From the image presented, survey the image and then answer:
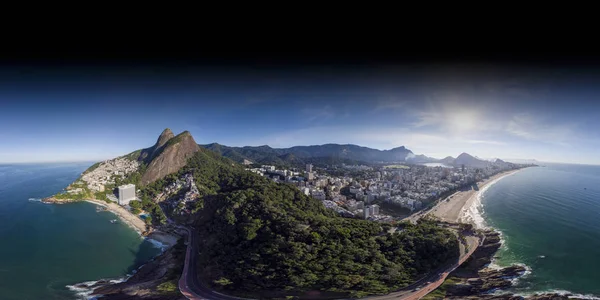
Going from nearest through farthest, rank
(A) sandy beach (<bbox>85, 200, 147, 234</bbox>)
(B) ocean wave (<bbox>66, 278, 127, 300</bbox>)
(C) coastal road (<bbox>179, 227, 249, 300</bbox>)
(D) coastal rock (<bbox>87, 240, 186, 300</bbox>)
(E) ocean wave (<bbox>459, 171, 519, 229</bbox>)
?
(C) coastal road (<bbox>179, 227, 249, 300</bbox>) < (D) coastal rock (<bbox>87, 240, 186, 300</bbox>) < (B) ocean wave (<bbox>66, 278, 127, 300</bbox>) < (E) ocean wave (<bbox>459, 171, 519, 229</bbox>) < (A) sandy beach (<bbox>85, 200, 147, 234</bbox>)

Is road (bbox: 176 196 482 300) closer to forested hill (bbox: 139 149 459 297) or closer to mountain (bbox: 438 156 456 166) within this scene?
forested hill (bbox: 139 149 459 297)

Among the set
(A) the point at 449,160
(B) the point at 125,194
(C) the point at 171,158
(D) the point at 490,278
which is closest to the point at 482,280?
(D) the point at 490,278

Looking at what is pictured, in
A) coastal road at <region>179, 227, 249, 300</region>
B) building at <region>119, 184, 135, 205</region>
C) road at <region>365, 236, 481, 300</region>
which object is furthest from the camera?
building at <region>119, 184, 135, 205</region>

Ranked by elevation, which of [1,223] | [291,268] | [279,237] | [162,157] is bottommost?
[1,223]

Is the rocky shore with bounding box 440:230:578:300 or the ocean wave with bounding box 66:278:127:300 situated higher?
the rocky shore with bounding box 440:230:578:300

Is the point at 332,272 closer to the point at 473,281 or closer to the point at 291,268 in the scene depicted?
the point at 291,268

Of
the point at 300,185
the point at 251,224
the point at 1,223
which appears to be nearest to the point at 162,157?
the point at 1,223

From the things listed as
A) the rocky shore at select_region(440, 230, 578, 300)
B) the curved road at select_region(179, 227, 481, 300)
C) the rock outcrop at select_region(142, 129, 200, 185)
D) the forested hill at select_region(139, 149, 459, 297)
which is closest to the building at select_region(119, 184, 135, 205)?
the rock outcrop at select_region(142, 129, 200, 185)

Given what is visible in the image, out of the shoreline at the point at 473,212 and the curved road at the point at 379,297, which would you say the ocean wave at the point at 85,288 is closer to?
the curved road at the point at 379,297
